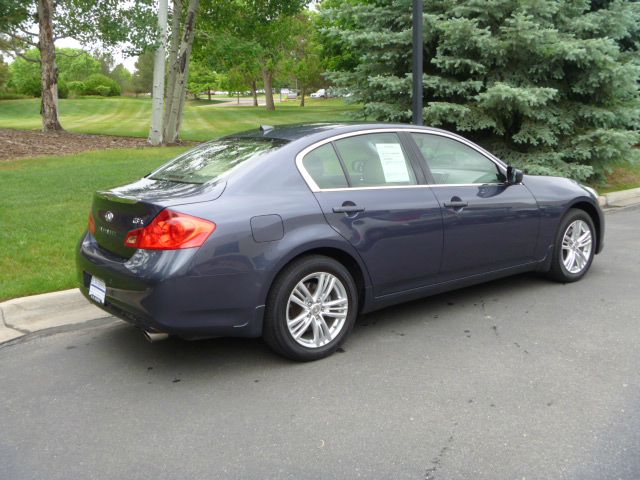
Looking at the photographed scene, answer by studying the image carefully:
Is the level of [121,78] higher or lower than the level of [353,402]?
higher

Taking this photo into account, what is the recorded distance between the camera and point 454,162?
521 centimetres

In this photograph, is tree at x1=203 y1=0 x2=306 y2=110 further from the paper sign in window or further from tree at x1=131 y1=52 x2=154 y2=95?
tree at x1=131 y1=52 x2=154 y2=95

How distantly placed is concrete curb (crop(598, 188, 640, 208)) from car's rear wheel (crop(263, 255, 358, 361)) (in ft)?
24.3

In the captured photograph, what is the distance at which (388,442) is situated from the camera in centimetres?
317

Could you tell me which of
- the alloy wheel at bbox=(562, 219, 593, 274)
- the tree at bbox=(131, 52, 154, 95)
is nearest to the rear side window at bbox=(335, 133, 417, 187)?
the alloy wheel at bbox=(562, 219, 593, 274)

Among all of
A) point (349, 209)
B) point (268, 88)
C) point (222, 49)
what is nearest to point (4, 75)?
point (268, 88)

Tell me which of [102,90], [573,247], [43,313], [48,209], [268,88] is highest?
[102,90]

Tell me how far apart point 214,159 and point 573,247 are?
3.37 m

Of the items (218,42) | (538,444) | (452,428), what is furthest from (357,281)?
(218,42)

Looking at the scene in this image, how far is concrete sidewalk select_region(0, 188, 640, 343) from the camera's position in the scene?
15.9 feet

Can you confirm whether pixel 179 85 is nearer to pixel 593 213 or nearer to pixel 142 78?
pixel 593 213

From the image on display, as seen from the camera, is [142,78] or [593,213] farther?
[142,78]

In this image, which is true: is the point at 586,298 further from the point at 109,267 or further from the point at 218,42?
the point at 218,42

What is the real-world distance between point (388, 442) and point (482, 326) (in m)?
1.91
